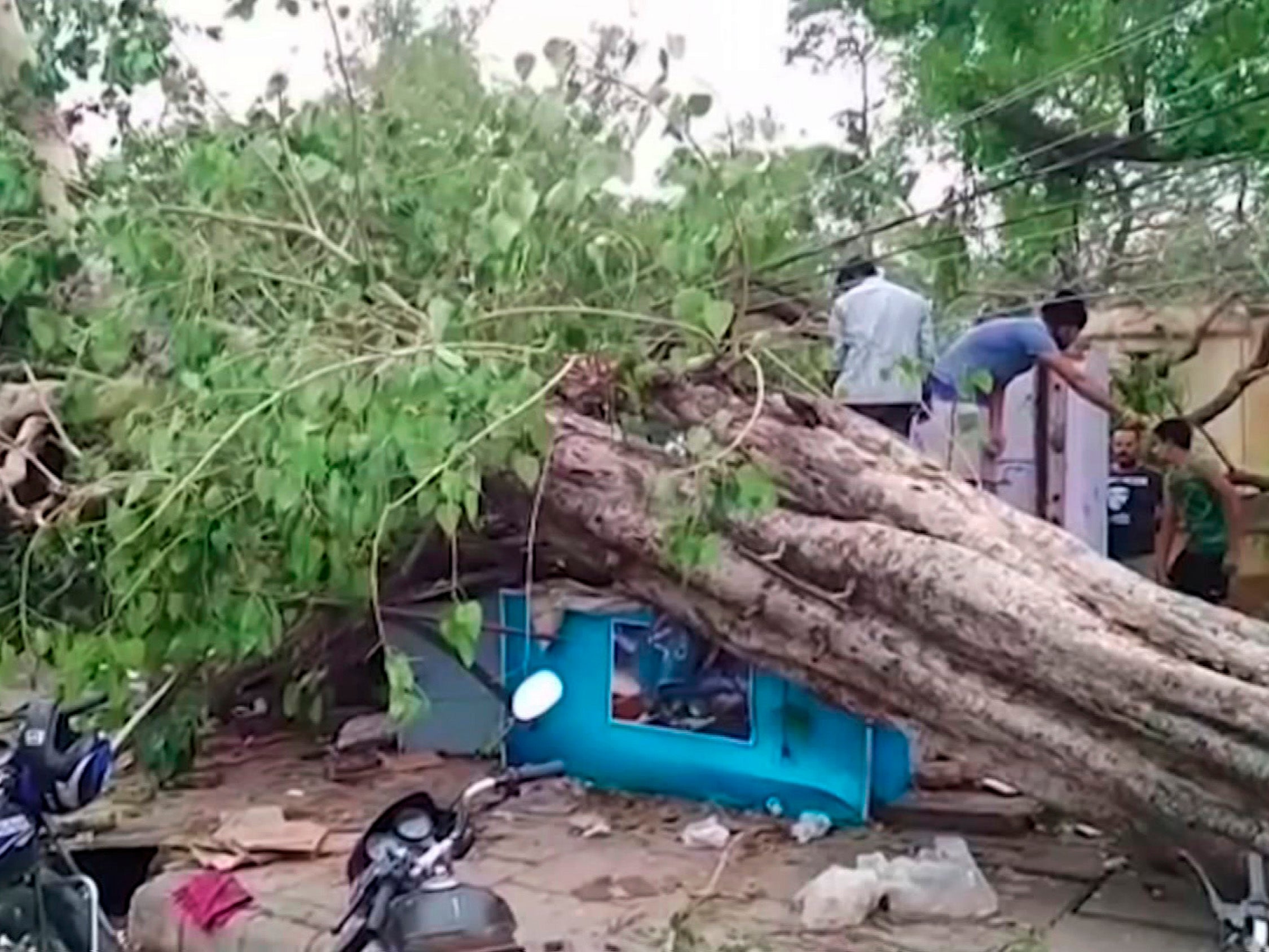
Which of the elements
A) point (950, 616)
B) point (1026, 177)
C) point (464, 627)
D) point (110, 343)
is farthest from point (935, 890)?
point (1026, 177)

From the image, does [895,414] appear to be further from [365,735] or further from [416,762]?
[365,735]

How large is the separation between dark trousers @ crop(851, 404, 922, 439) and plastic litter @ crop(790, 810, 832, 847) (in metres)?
1.43

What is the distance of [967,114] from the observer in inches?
331

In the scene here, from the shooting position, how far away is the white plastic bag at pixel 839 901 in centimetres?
439

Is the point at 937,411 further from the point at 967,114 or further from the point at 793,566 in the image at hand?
the point at 967,114

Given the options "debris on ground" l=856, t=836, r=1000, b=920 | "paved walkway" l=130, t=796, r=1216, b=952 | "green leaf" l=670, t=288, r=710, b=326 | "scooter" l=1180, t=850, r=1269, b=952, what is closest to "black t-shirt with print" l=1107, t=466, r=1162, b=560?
"paved walkway" l=130, t=796, r=1216, b=952

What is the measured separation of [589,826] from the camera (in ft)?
18.0

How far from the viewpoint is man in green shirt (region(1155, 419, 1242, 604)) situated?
7324 mm

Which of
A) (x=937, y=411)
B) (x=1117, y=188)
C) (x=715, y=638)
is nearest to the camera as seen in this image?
(x=715, y=638)

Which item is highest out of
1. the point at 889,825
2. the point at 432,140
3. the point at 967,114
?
the point at 967,114

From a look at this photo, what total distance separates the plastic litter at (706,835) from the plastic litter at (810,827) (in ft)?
0.73

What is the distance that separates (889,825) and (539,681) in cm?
232

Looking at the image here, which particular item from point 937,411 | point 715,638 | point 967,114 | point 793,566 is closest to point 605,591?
point 715,638

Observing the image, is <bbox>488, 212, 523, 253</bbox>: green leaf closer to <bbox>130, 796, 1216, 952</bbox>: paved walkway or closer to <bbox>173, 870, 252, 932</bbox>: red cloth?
<bbox>130, 796, 1216, 952</bbox>: paved walkway
